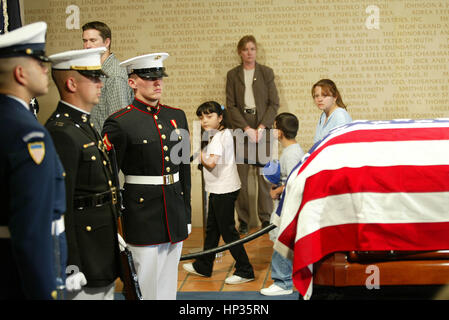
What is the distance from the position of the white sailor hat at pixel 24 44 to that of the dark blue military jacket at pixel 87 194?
0.44 meters

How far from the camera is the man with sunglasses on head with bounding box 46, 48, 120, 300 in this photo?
2.18m

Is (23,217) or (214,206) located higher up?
(23,217)

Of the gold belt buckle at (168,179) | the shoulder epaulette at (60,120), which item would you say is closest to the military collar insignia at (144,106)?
the gold belt buckle at (168,179)

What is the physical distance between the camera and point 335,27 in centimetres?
601

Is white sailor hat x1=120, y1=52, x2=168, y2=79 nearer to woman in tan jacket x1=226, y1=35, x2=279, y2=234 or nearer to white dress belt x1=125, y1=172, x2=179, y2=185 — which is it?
white dress belt x1=125, y1=172, x2=179, y2=185

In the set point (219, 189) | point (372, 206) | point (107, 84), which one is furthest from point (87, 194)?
point (219, 189)

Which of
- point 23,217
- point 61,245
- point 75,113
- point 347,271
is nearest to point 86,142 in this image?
point 75,113

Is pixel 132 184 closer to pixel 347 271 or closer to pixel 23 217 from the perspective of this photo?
pixel 347 271

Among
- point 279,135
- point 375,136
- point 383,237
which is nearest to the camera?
point 383,237

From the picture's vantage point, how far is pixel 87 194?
2270 mm

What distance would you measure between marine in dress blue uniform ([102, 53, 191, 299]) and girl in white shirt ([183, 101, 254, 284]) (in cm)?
132

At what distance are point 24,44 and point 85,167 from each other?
592 mm

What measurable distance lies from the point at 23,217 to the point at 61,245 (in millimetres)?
268

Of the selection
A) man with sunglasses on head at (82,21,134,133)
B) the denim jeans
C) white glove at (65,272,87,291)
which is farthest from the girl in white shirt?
white glove at (65,272,87,291)
